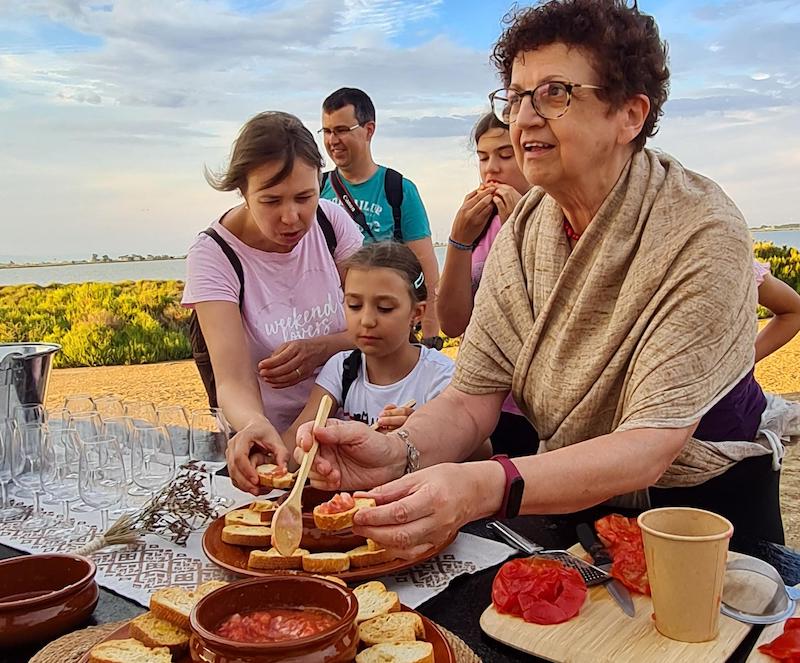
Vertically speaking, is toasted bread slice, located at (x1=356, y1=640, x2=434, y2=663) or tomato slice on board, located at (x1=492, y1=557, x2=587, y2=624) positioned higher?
toasted bread slice, located at (x1=356, y1=640, x2=434, y2=663)

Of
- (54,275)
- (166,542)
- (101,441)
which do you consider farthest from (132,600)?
(54,275)

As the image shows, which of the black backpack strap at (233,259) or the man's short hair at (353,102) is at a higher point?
the man's short hair at (353,102)

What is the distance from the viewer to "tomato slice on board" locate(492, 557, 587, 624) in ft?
4.32

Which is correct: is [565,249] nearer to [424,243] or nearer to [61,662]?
[61,662]

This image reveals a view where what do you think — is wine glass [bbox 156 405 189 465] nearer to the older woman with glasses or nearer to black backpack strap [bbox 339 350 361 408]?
the older woman with glasses

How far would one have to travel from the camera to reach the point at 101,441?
6.01 feet

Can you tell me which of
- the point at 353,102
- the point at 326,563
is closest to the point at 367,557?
the point at 326,563

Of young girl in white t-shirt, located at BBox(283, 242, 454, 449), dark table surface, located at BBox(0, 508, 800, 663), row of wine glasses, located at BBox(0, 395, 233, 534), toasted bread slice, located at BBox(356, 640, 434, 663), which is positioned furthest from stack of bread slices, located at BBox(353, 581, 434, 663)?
young girl in white t-shirt, located at BBox(283, 242, 454, 449)

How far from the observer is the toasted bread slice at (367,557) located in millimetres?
1516

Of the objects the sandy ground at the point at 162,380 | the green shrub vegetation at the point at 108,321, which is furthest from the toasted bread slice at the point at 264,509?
the green shrub vegetation at the point at 108,321

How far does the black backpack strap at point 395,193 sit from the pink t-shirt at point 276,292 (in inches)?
55.7

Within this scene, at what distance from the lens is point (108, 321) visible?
14383 millimetres

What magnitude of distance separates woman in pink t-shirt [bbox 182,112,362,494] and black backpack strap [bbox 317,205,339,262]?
0.06 m

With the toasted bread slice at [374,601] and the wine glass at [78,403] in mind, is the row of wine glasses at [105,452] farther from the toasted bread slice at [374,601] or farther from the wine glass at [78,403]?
the toasted bread slice at [374,601]
